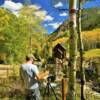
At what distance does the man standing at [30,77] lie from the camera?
914 cm

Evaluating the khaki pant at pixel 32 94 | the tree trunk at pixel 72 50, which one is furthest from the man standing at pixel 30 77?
the tree trunk at pixel 72 50

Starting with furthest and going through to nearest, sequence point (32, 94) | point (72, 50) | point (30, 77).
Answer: point (72, 50) → point (32, 94) → point (30, 77)

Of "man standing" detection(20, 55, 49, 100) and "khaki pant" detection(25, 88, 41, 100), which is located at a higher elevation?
"man standing" detection(20, 55, 49, 100)

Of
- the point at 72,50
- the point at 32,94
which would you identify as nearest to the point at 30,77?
the point at 32,94

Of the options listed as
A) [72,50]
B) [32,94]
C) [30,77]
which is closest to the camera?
[30,77]

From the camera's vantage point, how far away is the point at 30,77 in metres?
9.22

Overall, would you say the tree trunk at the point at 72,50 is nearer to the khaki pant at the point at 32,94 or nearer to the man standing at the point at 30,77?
the man standing at the point at 30,77

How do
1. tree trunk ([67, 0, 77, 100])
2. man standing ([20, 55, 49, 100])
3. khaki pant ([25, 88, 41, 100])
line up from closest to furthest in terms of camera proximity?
man standing ([20, 55, 49, 100]) → khaki pant ([25, 88, 41, 100]) → tree trunk ([67, 0, 77, 100])

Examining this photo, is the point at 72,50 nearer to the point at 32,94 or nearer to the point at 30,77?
the point at 30,77

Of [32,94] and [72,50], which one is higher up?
[72,50]

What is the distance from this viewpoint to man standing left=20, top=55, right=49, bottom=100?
30.0ft

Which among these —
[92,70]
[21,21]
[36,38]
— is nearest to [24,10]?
[21,21]

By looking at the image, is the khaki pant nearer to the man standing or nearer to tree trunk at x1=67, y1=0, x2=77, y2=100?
the man standing

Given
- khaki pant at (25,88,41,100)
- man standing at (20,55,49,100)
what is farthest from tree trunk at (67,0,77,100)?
khaki pant at (25,88,41,100)
